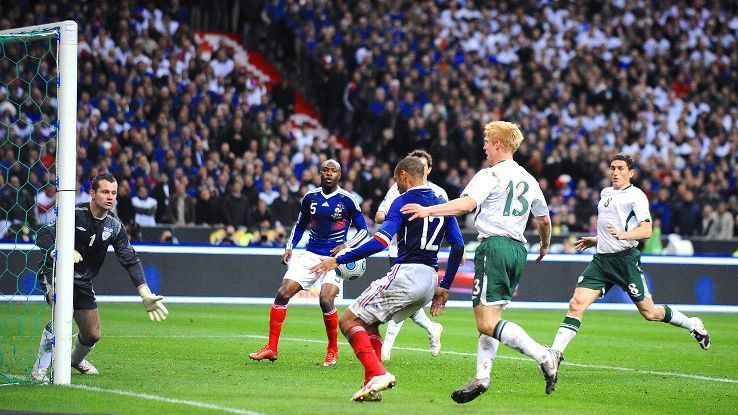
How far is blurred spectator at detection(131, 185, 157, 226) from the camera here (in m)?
22.3

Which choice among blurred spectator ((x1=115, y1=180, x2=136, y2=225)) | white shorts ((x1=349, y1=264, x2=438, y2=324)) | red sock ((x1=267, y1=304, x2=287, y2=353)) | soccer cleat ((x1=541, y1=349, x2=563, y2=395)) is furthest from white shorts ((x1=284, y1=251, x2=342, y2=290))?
blurred spectator ((x1=115, y1=180, x2=136, y2=225))

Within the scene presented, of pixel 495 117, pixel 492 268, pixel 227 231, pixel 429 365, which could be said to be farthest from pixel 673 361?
pixel 495 117

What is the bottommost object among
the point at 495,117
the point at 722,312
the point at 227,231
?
the point at 722,312

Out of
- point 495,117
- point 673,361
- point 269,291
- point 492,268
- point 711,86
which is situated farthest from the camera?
point 711,86

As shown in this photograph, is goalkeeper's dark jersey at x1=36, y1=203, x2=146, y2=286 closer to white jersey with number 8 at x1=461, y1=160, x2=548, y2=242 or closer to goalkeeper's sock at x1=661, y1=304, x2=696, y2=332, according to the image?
white jersey with number 8 at x1=461, y1=160, x2=548, y2=242

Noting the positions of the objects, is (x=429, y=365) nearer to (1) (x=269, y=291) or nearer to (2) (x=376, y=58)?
(1) (x=269, y=291)

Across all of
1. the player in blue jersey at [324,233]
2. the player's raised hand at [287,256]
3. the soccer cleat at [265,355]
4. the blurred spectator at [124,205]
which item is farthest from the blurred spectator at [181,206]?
the soccer cleat at [265,355]

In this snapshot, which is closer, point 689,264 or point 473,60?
point 689,264

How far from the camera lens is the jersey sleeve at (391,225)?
905 centimetres

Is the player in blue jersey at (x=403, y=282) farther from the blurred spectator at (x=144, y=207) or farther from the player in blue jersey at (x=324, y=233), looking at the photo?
the blurred spectator at (x=144, y=207)

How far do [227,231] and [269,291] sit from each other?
1.77 metres

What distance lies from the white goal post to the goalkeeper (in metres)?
0.34

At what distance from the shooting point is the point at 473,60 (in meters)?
30.3

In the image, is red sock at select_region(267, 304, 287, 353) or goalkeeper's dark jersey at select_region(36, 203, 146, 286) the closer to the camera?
goalkeeper's dark jersey at select_region(36, 203, 146, 286)
